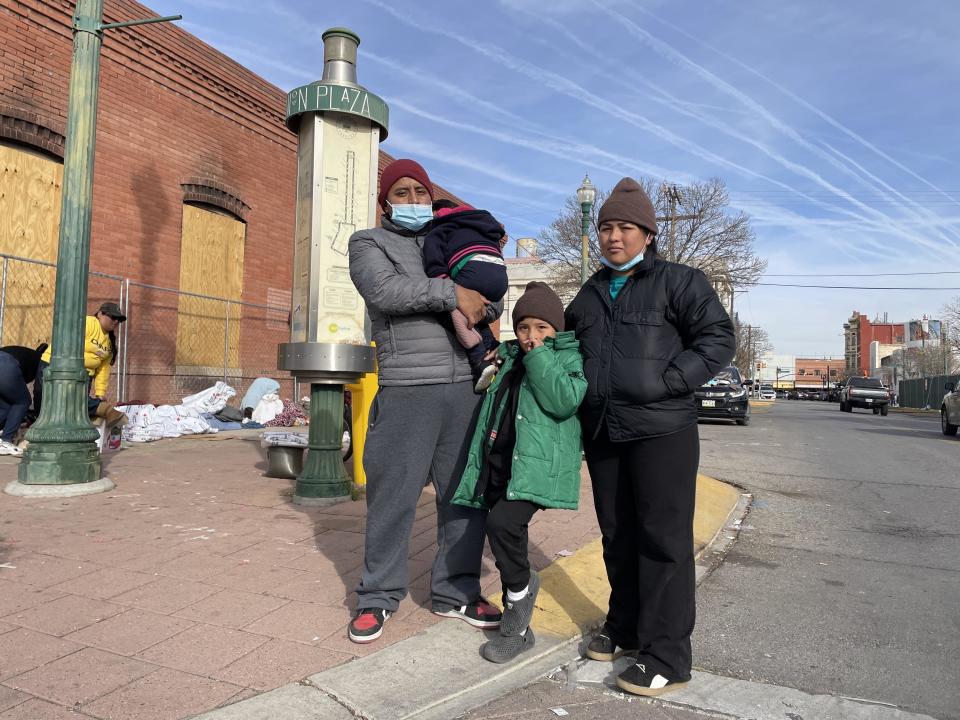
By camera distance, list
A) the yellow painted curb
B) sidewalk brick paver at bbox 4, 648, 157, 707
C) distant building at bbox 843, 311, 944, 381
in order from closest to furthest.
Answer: sidewalk brick paver at bbox 4, 648, 157, 707, the yellow painted curb, distant building at bbox 843, 311, 944, 381

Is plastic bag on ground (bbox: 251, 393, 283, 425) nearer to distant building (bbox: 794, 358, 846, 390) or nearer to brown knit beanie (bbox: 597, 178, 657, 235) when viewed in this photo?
brown knit beanie (bbox: 597, 178, 657, 235)

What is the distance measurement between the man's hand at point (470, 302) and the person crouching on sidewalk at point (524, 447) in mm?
170

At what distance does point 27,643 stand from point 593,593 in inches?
102

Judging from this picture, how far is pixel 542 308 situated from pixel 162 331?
10.3m

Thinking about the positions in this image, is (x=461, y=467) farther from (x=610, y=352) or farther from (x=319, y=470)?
(x=319, y=470)

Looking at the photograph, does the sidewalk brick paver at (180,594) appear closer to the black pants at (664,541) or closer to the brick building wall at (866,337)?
the black pants at (664,541)

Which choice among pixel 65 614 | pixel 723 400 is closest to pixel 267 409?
pixel 65 614

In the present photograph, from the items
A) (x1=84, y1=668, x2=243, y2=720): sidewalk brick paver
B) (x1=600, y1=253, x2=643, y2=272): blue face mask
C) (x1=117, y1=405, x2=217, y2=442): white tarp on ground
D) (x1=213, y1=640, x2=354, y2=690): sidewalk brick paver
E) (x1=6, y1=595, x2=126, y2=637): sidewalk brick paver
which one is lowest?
(x1=84, y1=668, x2=243, y2=720): sidewalk brick paver

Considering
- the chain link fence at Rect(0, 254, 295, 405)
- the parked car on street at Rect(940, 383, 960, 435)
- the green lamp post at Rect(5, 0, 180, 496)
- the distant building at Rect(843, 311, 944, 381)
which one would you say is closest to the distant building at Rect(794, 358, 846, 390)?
the distant building at Rect(843, 311, 944, 381)

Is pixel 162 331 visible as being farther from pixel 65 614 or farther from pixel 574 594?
pixel 574 594

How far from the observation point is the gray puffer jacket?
2916 mm

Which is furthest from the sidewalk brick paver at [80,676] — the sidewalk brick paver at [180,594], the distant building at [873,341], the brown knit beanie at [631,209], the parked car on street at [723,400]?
the distant building at [873,341]

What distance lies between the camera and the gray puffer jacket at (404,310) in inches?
115

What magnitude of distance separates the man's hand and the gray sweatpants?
0.34 meters
